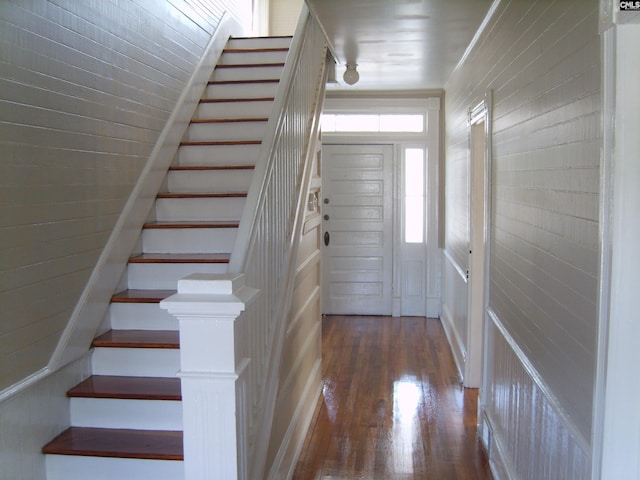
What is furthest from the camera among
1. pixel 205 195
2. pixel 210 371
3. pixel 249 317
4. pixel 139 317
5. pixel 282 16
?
pixel 282 16

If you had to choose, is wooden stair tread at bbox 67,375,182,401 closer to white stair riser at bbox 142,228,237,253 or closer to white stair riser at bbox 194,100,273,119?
white stair riser at bbox 142,228,237,253

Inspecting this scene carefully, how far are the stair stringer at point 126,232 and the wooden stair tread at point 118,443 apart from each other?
0.31m

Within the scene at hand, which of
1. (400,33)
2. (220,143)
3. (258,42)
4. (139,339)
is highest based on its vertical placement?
(258,42)

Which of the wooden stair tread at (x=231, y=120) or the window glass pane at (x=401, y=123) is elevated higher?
the window glass pane at (x=401, y=123)

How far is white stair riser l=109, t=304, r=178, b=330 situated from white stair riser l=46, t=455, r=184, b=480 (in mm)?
803

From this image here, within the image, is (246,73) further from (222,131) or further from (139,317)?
(139,317)

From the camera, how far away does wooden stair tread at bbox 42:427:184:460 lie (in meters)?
2.63

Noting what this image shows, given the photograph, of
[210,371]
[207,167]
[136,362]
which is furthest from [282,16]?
[210,371]

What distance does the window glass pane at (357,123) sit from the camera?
7.28 m

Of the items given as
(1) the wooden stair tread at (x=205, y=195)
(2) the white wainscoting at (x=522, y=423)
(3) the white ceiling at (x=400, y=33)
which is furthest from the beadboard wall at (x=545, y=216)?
(1) the wooden stair tread at (x=205, y=195)

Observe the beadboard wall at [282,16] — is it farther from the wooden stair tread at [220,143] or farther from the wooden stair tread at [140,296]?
the wooden stair tread at [140,296]

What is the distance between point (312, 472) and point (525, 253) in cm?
170

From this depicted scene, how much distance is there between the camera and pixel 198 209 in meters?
3.89

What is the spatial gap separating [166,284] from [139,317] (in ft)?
0.91
